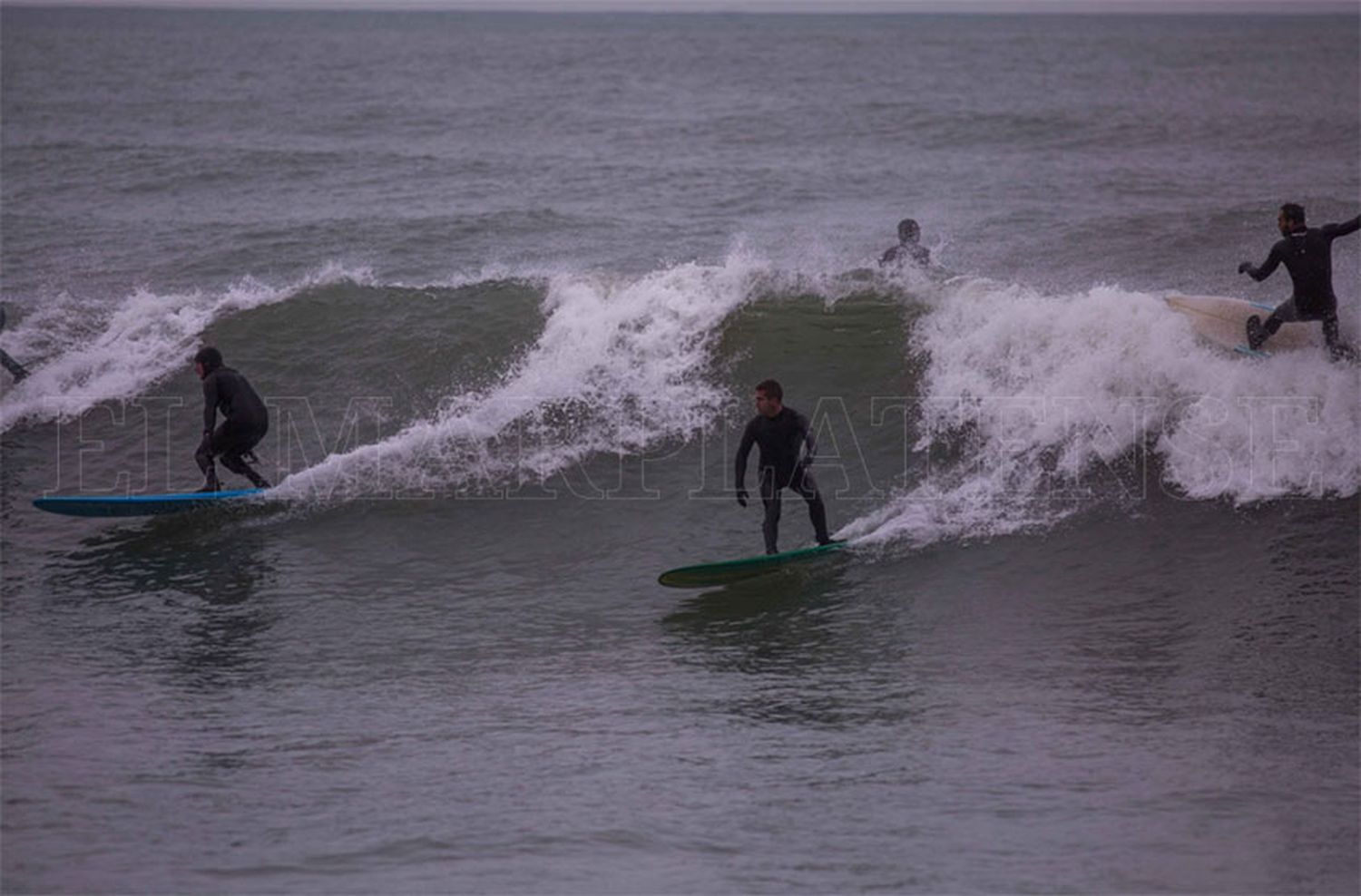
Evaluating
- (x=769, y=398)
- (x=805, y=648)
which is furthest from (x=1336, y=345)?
(x=805, y=648)

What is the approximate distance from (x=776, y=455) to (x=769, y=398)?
0.47m

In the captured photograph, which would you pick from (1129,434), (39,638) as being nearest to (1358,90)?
(1129,434)

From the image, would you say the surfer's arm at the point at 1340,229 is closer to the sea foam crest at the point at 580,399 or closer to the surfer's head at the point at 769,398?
the surfer's head at the point at 769,398

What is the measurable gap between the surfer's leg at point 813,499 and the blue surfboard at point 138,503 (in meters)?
4.68

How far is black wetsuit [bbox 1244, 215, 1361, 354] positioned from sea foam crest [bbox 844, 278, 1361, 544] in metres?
0.51

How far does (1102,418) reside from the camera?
12.4m

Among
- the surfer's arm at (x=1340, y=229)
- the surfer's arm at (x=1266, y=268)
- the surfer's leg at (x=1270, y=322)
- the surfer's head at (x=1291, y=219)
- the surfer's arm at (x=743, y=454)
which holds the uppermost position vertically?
the surfer's head at (x=1291, y=219)

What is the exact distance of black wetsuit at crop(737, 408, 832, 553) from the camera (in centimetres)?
1012

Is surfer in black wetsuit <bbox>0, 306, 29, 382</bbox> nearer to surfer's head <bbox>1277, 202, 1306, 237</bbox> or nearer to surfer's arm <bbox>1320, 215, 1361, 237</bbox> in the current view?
surfer's head <bbox>1277, 202, 1306, 237</bbox>

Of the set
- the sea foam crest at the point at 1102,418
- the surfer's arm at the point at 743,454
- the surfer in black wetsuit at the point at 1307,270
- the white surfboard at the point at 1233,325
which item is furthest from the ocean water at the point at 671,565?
the surfer's arm at the point at 743,454

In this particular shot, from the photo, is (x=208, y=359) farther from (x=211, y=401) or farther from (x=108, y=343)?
(x=108, y=343)

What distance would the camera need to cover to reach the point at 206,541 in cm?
1177

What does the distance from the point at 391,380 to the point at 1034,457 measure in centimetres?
647

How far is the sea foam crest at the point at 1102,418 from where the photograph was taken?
1157 cm
